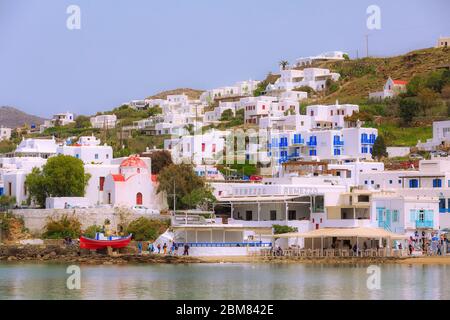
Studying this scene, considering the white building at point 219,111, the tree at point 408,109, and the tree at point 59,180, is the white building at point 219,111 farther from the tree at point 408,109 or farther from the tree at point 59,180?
the tree at point 59,180

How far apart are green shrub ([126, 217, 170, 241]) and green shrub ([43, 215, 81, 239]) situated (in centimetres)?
320

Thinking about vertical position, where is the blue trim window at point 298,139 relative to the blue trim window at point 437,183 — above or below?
above

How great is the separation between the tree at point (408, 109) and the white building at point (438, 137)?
10.9 meters

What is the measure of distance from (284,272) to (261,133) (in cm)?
Result: 4570

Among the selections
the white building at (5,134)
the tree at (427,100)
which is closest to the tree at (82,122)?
the white building at (5,134)

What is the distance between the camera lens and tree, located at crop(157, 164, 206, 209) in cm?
7300

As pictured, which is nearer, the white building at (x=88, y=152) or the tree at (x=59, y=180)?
the tree at (x=59, y=180)

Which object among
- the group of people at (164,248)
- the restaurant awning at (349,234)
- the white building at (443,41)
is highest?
the white building at (443,41)

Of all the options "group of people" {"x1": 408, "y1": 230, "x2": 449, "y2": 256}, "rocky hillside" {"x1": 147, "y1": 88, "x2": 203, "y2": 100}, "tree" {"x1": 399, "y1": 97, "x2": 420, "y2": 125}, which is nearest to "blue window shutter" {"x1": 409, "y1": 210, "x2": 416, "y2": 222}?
"group of people" {"x1": 408, "y1": 230, "x2": 449, "y2": 256}

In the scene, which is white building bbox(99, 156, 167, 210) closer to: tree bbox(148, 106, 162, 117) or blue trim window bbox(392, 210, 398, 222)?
blue trim window bbox(392, 210, 398, 222)

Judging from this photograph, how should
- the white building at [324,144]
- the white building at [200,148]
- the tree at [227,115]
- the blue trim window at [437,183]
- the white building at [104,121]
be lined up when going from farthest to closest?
the white building at [104,121] < the tree at [227,115] < the white building at [200,148] < the white building at [324,144] < the blue trim window at [437,183]

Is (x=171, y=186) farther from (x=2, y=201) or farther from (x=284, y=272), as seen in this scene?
(x=284, y=272)

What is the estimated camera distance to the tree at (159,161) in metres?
83.2

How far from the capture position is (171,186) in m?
73.0
